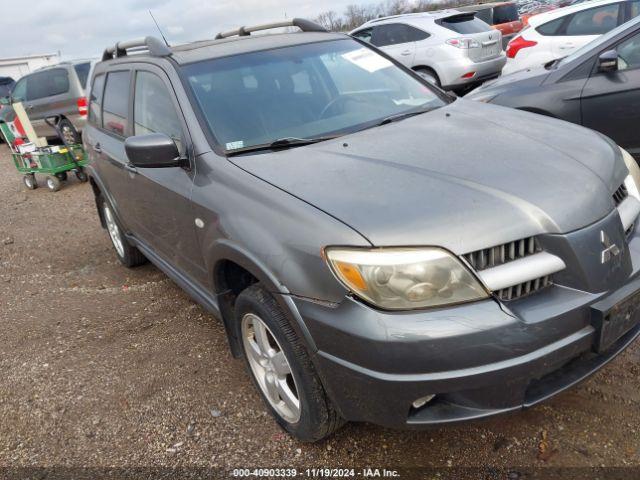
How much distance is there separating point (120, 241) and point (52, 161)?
435 centimetres

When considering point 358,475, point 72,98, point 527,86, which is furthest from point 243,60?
point 72,98

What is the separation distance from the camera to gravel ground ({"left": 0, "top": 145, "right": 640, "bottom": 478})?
7.45 ft

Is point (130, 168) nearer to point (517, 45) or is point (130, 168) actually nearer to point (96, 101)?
point (96, 101)

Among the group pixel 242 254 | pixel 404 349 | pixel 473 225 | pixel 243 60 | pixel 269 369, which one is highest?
pixel 243 60

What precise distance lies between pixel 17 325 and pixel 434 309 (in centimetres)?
351

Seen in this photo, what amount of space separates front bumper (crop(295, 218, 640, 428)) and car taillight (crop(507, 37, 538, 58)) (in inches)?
280

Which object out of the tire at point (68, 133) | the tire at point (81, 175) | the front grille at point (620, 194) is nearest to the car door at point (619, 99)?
the front grille at point (620, 194)

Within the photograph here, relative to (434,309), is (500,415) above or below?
below

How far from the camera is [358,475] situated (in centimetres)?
221

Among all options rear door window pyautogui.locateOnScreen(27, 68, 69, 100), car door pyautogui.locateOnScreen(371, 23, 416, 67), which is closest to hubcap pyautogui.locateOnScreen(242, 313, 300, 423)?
car door pyautogui.locateOnScreen(371, 23, 416, 67)

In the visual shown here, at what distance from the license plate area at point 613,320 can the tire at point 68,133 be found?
30.6ft

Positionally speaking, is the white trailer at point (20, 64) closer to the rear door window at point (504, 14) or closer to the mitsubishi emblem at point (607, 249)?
the rear door window at point (504, 14)

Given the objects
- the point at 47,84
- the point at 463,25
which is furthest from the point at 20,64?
the point at 463,25

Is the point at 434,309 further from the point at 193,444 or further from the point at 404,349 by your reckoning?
the point at 193,444
